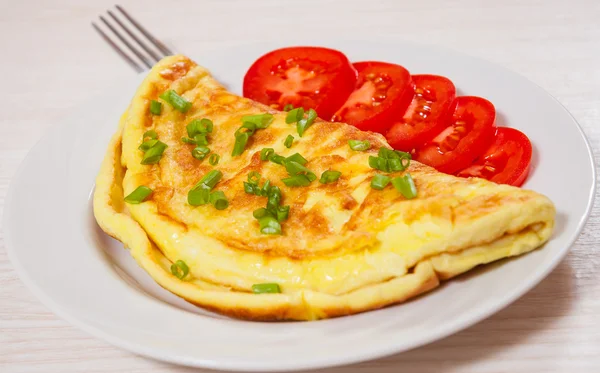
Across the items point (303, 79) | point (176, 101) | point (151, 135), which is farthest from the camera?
point (303, 79)

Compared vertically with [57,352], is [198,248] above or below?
above

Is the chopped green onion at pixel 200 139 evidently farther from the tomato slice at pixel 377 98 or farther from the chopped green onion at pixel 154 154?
the tomato slice at pixel 377 98

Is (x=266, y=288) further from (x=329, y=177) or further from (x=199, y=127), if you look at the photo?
(x=199, y=127)

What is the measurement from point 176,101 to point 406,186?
1823 millimetres

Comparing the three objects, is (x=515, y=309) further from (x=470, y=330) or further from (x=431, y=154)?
(x=431, y=154)

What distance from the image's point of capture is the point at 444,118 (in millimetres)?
3932

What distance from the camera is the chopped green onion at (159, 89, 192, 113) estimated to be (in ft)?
13.4

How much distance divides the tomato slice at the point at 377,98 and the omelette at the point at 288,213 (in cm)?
43

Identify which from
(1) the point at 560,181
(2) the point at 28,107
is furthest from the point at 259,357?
(2) the point at 28,107

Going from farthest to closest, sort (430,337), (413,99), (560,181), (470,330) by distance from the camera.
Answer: (413,99) < (560,181) < (470,330) < (430,337)

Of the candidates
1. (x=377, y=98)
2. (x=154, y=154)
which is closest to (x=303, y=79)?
(x=377, y=98)

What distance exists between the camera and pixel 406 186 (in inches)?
116

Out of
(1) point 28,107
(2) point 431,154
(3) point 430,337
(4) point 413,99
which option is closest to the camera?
(3) point 430,337

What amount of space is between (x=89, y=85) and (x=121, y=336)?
12.5 ft
